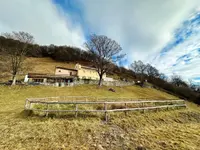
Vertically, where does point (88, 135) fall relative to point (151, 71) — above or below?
below

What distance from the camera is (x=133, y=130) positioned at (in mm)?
6570

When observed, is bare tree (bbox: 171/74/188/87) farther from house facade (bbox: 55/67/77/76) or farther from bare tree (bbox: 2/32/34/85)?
bare tree (bbox: 2/32/34/85)

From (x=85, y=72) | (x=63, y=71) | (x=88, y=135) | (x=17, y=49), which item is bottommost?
(x=88, y=135)

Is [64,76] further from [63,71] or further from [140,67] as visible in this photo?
[140,67]

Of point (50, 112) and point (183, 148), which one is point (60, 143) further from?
point (183, 148)

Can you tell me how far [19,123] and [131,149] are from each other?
6311 millimetres

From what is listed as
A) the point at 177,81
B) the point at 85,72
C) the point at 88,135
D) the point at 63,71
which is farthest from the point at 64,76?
the point at 177,81

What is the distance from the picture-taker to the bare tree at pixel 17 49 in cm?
2591

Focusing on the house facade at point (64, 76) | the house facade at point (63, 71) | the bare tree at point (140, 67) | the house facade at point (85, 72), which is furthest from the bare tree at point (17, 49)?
the bare tree at point (140, 67)

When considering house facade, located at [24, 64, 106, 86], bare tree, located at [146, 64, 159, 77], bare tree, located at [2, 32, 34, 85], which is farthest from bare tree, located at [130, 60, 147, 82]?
bare tree, located at [2, 32, 34, 85]

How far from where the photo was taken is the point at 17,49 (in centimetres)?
2680

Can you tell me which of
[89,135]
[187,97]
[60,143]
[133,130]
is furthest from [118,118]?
[187,97]

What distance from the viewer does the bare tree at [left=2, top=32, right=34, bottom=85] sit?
25.9m

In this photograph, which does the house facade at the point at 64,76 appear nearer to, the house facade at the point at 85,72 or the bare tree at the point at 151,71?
the house facade at the point at 85,72
